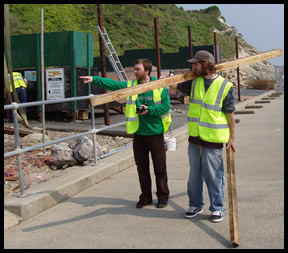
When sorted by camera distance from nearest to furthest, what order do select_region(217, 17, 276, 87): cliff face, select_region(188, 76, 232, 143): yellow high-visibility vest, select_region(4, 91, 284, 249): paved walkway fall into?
select_region(4, 91, 284, 249): paved walkway, select_region(188, 76, 232, 143): yellow high-visibility vest, select_region(217, 17, 276, 87): cliff face

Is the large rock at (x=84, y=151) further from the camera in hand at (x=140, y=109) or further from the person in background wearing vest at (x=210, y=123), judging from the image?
the person in background wearing vest at (x=210, y=123)

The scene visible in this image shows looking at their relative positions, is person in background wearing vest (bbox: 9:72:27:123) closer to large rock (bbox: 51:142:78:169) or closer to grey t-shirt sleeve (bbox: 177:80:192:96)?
large rock (bbox: 51:142:78:169)

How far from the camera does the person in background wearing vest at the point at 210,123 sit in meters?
5.05

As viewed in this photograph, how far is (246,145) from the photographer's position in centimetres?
1066

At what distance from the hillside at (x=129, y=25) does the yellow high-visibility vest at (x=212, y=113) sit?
97.6 ft

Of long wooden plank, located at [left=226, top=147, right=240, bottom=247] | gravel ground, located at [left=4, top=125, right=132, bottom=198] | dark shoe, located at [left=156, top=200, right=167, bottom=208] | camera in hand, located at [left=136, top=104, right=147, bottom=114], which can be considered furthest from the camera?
gravel ground, located at [left=4, top=125, right=132, bottom=198]

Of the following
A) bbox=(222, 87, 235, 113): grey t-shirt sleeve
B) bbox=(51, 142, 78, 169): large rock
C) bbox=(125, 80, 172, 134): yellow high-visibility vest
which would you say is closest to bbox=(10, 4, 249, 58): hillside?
bbox=(51, 142, 78, 169): large rock

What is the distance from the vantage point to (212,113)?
5.04m

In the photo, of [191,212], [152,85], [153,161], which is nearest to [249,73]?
[153,161]

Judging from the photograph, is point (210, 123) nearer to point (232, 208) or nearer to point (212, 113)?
point (212, 113)

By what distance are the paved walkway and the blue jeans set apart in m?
0.23

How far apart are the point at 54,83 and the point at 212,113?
Result: 9540 millimetres

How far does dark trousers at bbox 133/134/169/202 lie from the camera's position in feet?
19.1

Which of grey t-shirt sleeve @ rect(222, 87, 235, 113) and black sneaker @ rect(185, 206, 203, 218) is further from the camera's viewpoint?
black sneaker @ rect(185, 206, 203, 218)
